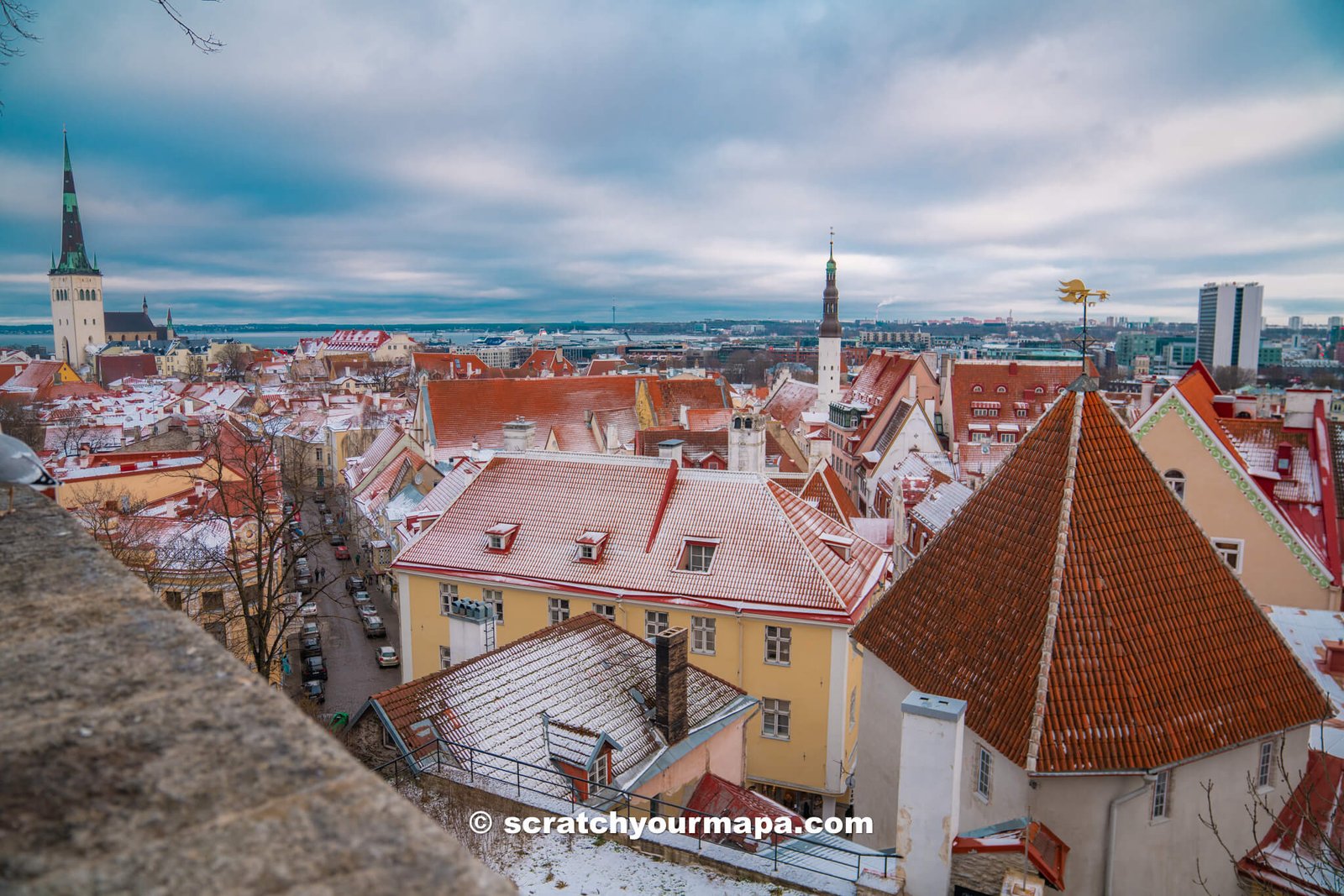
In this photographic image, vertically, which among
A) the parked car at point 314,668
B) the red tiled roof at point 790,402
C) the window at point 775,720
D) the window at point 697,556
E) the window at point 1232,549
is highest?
the red tiled roof at point 790,402

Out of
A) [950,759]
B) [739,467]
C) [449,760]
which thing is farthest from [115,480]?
[950,759]

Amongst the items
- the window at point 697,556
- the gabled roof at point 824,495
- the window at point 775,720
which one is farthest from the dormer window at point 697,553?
the gabled roof at point 824,495

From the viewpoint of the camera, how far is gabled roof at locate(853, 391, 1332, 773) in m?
11.1

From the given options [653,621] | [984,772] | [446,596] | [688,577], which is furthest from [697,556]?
[984,772]

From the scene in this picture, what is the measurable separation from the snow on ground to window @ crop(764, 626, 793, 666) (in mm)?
11119

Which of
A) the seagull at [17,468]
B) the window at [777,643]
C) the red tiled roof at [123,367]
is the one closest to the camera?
the seagull at [17,468]

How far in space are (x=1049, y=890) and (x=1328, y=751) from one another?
617 cm

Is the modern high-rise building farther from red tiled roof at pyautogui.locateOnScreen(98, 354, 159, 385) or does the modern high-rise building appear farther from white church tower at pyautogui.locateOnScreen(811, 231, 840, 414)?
red tiled roof at pyautogui.locateOnScreen(98, 354, 159, 385)

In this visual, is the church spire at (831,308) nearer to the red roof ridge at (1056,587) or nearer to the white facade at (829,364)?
the white facade at (829,364)

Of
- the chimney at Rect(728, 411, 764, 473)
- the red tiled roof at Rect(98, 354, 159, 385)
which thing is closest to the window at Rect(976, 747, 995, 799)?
the chimney at Rect(728, 411, 764, 473)

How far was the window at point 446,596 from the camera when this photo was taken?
24.4 m

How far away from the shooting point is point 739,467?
26.8m

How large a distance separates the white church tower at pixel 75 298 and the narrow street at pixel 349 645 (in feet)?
428

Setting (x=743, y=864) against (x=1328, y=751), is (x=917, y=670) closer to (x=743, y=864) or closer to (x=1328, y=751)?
(x=743, y=864)
